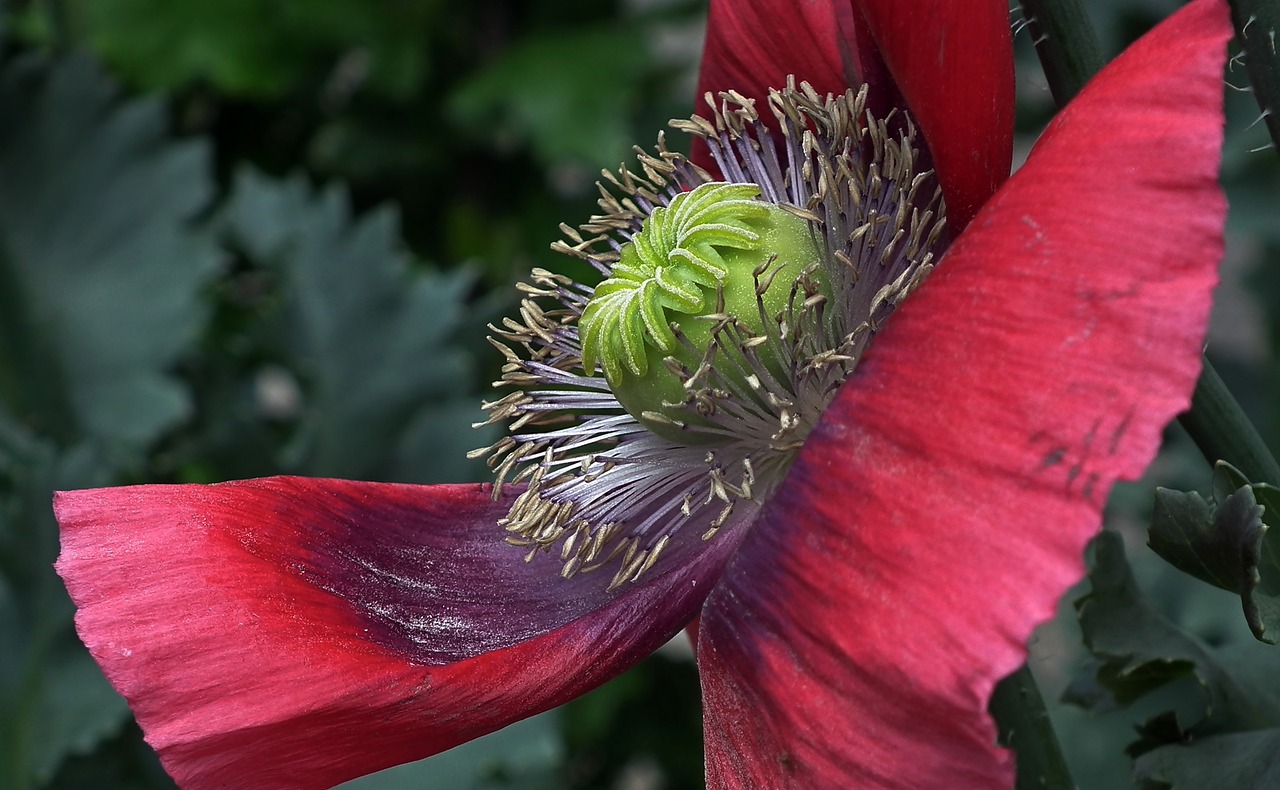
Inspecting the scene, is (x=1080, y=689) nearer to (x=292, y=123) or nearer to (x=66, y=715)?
(x=66, y=715)

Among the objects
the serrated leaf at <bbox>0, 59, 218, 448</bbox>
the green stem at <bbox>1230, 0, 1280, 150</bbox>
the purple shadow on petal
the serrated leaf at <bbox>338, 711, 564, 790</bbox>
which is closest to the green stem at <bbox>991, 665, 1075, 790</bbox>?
the purple shadow on petal

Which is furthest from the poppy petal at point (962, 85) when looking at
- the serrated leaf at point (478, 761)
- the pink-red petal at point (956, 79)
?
the serrated leaf at point (478, 761)

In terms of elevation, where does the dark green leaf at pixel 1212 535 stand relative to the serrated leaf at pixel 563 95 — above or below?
below

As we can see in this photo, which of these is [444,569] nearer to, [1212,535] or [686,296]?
[686,296]

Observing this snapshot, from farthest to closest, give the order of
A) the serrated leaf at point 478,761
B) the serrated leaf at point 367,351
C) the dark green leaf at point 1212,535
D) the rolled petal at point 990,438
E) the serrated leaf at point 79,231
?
the serrated leaf at point 79,231, the serrated leaf at point 367,351, the serrated leaf at point 478,761, the dark green leaf at point 1212,535, the rolled petal at point 990,438

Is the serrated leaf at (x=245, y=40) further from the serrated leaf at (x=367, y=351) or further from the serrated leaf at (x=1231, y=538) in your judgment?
the serrated leaf at (x=1231, y=538)

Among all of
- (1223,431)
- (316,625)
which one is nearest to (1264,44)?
(1223,431)
